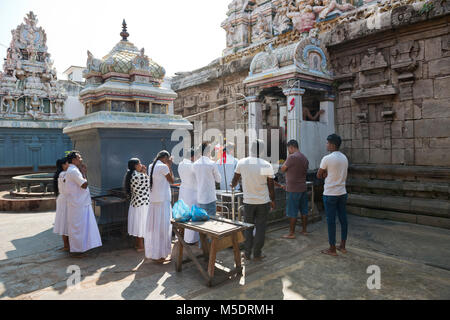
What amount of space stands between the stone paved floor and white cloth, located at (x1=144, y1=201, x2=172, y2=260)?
19cm

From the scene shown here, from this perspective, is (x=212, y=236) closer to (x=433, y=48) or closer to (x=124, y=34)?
(x=124, y=34)

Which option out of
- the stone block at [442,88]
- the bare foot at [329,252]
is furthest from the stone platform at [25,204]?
the stone block at [442,88]

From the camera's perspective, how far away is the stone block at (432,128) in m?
6.17

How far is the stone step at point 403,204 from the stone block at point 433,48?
119 inches

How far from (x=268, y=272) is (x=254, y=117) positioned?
208 inches

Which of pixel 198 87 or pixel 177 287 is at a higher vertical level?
pixel 198 87

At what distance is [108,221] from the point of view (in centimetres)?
529

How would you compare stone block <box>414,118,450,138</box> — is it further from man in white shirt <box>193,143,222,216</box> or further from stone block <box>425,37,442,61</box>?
man in white shirt <box>193,143,222,216</box>

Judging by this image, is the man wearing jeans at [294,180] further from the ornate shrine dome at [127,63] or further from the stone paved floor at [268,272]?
the ornate shrine dome at [127,63]

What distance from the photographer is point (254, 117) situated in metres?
8.43
